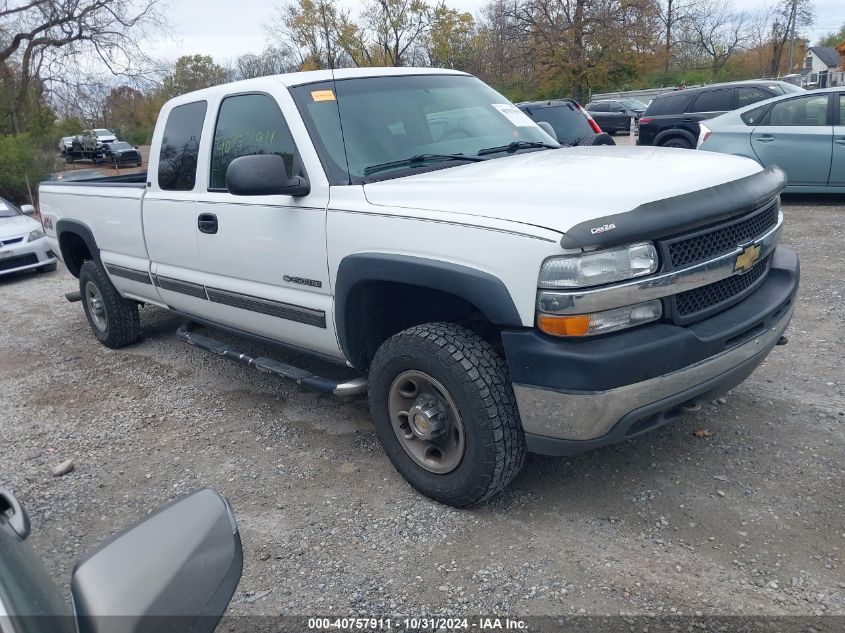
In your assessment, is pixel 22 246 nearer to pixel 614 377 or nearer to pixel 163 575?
pixel 614 377

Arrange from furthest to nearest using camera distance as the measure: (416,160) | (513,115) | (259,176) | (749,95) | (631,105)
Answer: (631,105) → (749,95) → (513,115) → (416,160) → (259,176)

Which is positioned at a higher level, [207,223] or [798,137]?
[207,223]

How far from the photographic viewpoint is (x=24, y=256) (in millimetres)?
10180

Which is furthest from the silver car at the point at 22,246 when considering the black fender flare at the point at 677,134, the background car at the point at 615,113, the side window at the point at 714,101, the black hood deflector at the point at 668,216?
the background car at the point at 615,113

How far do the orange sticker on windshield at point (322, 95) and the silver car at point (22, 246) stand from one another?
26.1 feet

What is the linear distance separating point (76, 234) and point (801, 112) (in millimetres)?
9055

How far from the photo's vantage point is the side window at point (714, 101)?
13.1m

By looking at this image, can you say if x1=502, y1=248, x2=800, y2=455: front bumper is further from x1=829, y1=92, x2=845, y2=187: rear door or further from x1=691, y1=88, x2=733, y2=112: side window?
x1=691, y1=88, x2=733, y2=112: side window

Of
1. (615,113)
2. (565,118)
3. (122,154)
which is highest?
(565,118)

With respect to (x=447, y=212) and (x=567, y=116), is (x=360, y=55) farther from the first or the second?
(x=447, y=212)

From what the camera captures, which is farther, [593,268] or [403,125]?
[403,125]

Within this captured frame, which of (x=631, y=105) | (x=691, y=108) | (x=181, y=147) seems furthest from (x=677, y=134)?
(x=631, y=105)

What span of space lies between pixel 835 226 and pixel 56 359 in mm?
8388

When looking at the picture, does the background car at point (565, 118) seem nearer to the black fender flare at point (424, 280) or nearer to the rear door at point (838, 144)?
the rear door at point (838, 144)
